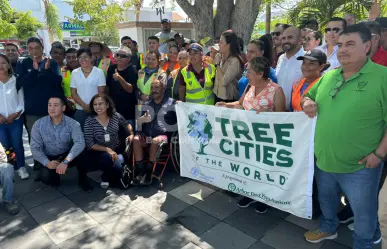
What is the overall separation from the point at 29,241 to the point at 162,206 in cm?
148

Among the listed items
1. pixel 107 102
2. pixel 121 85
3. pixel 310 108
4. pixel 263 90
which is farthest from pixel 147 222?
pixel 121 85

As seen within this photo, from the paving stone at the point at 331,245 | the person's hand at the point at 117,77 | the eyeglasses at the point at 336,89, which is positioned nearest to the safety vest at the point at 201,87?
the person's hand at the point at 117,77

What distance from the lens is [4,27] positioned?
13.4 m

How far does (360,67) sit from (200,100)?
220cm

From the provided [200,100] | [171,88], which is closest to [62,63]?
[171,88]

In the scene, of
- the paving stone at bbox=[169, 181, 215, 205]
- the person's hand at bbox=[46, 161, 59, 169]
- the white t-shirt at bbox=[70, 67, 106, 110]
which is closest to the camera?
the paving stone at bbox=[169, 181, 215, 205]

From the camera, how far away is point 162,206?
3.67 m

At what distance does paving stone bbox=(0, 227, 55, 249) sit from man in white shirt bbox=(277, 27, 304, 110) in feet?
9.92

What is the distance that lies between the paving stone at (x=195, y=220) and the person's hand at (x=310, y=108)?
1590mm

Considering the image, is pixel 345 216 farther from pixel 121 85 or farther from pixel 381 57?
pixel 121 85

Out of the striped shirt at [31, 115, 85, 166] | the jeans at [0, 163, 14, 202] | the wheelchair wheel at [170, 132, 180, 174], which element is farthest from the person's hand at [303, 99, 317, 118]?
the jeans at [0, 163, 14, 202]

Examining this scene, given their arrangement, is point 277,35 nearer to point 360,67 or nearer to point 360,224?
point 360,67

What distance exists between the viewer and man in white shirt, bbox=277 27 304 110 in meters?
3.41

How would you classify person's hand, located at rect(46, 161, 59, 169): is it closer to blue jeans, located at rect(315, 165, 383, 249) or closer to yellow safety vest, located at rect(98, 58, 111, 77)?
yellow safety vest, located at rect(98, 58, 111, 77)
